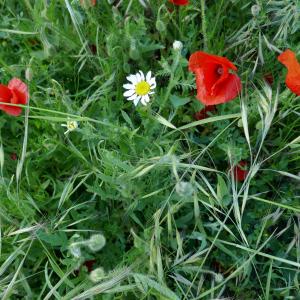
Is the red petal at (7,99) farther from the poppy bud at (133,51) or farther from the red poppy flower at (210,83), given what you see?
the red poppy flower at (210,83)

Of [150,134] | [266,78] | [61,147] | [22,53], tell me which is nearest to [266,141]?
[266,78]

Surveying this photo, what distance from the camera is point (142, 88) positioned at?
1.29 meters

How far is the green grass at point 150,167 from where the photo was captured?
112 centimetres

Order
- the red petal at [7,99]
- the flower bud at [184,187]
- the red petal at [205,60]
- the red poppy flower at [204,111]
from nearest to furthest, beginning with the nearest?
1. the flower bud at [184,187]
2. the red petal at [205,60]
3. the red petal at [7,99]
4. the red poppy flower at [204,111]

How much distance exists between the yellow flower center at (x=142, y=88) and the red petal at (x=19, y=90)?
0.27 metres

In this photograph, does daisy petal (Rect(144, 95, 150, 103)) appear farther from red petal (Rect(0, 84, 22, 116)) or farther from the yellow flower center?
red petal (Rect(0, 84, 22, 116))

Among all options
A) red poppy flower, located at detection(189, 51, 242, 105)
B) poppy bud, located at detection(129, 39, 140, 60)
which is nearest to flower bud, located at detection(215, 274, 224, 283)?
red poppy flower, located at detection(189, 51, 242, 105)

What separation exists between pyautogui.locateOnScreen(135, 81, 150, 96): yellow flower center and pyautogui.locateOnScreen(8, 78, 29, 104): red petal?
270 millimetres

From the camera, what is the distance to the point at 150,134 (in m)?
1.23

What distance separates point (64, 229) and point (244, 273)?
42 cm

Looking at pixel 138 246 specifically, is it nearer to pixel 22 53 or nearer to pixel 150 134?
pixel 150 134

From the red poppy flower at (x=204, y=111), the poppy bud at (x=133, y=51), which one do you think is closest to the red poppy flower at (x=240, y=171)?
the red poppy flower at (x=204, y=111)

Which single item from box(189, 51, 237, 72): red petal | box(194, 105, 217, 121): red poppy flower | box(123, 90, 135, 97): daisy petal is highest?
box(189, 51, 237, 72): red petal

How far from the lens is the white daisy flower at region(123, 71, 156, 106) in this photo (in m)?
1.27
